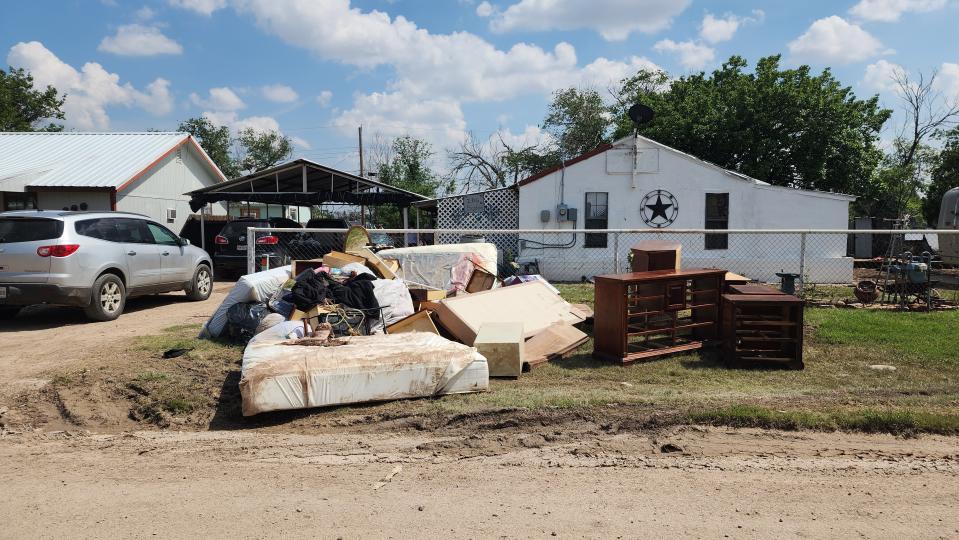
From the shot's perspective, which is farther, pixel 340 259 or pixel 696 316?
pixel 340 259

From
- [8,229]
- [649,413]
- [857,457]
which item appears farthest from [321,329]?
[8,229]

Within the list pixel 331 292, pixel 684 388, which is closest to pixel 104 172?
pixel 331 292

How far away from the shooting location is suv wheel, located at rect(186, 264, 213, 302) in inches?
459

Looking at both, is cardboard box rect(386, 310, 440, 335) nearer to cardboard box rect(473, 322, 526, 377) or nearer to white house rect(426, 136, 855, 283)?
cardboard box rect(473, 322, 526, 377)

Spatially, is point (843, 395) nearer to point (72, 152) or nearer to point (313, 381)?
point (313, 381)

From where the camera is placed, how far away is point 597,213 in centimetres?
1616

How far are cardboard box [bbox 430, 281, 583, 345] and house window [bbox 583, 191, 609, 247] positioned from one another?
291 inches

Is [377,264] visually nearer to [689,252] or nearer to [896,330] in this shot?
[896,330]

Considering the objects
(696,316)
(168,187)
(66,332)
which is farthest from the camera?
(168,187)

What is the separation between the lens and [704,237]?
51.8ft

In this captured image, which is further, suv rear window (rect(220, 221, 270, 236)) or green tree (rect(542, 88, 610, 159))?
green tree (rect(542, 88, 610, 159))

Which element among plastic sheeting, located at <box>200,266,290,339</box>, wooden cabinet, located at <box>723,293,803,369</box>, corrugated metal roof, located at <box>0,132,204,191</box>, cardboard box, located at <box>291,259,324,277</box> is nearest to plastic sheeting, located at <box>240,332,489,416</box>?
plastic sheeting, located at <box>200,266,290,339</box>

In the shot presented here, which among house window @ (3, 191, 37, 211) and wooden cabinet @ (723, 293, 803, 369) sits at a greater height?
house window @ (3, 191, 37, 211)

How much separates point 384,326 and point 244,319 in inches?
68.6
